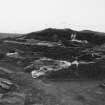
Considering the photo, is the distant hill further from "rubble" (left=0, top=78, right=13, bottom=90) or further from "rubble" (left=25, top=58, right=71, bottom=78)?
"rubble" (left=0, top=78, right=13, bottom=90)

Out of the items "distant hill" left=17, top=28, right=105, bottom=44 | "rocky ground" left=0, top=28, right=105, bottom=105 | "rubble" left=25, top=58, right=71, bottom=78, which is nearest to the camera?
"rocky ground" left=0, top=28, right=105, bottom=105

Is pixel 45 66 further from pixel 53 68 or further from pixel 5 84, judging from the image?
pixel 5 84

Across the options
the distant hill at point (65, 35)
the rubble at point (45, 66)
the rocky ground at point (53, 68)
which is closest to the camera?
the rocky ground at point (53, 68)

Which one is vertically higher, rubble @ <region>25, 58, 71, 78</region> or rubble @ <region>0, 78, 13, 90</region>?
rubble @ <region>25, 58, 71, 78</region>

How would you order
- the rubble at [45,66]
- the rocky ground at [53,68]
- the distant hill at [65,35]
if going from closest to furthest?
the rocky ground at [53,68], the rubble at [45,66], the distant hill at [65,35]

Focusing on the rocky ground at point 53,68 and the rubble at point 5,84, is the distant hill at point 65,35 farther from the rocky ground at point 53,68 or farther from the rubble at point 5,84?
the rubble at point 5,84

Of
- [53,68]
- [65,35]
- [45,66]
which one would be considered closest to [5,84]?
[45,66]

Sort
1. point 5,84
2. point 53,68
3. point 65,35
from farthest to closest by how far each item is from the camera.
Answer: point 65,35
point 53,68
point 5,84

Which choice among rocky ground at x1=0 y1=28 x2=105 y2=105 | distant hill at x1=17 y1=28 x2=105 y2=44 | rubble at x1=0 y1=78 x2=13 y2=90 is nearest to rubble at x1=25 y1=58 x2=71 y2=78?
rocky ground at x1=0 y1=28 x2=105 y2=105

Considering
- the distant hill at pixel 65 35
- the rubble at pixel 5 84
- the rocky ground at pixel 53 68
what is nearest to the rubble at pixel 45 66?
the rocky ground at pixel 53 68
